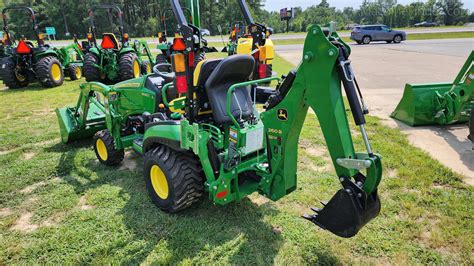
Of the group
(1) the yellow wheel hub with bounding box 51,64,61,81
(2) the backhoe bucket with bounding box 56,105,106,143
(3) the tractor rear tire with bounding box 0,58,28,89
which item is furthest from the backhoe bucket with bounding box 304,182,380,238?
(3) the tractor rear tire with bounding box 0,58,28,89

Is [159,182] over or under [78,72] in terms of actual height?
under

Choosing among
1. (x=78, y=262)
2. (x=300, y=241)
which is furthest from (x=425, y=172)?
(x=78, y=262)

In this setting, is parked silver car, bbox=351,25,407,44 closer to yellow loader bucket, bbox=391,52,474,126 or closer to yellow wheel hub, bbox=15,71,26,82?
yellow loader bucket, bbox=391,52,474,126

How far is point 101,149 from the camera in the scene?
5012mm

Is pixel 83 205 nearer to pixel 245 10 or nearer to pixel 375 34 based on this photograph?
pixel 245 10

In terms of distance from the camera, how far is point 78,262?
3.01m

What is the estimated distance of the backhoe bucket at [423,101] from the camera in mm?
6453

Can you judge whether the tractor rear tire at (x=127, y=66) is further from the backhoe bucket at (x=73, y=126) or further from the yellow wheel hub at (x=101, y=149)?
the yellow wheel hub at (x=101, y=149)

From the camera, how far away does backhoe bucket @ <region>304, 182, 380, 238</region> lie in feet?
8.43

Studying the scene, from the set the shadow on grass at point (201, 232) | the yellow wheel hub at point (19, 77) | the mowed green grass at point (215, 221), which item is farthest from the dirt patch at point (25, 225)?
the yellow wheel hub at point (19, 77)

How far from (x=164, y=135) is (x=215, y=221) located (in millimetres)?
1052

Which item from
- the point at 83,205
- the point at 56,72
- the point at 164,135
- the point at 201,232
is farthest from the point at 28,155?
the point at 56,72

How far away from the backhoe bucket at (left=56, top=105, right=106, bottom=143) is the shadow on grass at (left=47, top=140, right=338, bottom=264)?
162 cm

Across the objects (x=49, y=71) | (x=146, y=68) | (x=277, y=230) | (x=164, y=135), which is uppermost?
(x=49, y=71)
